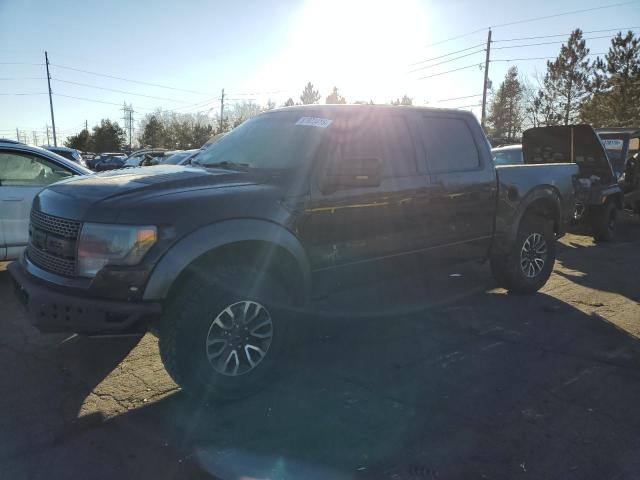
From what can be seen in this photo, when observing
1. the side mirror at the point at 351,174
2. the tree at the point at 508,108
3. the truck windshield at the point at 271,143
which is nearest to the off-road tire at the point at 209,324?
the side mirror at the point at 351,174

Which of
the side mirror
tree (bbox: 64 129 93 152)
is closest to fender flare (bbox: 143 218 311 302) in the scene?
the side mirror

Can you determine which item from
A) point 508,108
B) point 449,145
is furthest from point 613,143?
point 508,108

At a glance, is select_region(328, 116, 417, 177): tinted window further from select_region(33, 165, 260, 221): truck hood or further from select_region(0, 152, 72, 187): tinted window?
select_region(0, 152, 72, 187): tinted window

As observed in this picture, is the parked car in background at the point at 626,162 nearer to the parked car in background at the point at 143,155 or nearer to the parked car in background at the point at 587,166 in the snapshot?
the parked car in background at the point at 587,166

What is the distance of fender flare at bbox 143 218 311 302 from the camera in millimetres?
2834

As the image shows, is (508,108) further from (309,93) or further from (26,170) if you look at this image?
(26,170)

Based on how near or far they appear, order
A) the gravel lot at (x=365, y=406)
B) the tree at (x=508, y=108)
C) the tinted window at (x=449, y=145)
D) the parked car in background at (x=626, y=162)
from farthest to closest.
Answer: the tree at (x=508, y=108), the parked car in background at (x=626, y=162), the tinted window at (x=449, y=145), the gravel lot at (x=365, y=406)

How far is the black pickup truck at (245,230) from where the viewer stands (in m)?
2.85

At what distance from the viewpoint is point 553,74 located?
133 ft

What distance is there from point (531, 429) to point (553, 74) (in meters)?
44.3

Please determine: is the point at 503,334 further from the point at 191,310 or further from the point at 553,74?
the point at 553,74

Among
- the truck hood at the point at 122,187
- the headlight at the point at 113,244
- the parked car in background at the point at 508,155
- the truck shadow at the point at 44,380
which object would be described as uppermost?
the parked car in background at the point at 508,155

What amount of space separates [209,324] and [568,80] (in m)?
44.5

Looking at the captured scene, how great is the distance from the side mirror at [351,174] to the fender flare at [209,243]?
0.50 metres
